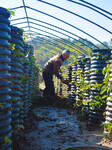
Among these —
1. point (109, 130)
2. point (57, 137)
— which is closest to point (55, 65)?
point (57, 137)

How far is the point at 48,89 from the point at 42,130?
402 centimetres

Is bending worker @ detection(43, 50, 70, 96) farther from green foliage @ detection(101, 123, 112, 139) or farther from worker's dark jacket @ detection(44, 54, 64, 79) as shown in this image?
green foliage @ detection(101, 123, 112, 139)

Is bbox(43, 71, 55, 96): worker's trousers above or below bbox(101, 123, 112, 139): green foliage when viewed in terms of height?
above

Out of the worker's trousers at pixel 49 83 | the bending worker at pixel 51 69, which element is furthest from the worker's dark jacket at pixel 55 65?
the worker's trousers at pixel 49 83

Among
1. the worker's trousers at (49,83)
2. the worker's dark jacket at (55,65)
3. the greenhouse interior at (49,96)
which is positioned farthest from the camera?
the worker's trousers at (49,83)

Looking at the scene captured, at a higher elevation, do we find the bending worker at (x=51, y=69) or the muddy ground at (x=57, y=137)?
the bending worker at (x=51, y=69)

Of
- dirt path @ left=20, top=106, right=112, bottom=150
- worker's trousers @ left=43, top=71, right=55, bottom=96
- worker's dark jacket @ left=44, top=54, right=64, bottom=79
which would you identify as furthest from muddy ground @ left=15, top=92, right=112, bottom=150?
worker's trousers @ left=43, top=71, right=55, bottom=96

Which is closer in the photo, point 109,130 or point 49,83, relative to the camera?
point 109,130

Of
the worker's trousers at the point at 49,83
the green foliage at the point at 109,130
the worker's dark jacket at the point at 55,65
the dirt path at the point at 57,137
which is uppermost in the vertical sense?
the worker's dark jacket at the point at 55,65

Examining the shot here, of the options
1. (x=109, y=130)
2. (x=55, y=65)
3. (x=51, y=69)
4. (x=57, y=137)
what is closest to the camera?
A: (x=109, y=130)

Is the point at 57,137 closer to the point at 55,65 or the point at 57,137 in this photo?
the point at 57,137

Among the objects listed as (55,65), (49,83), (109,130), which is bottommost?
(109,130)

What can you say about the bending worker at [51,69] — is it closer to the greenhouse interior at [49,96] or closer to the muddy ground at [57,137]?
the greenhouse interior at [49,96]

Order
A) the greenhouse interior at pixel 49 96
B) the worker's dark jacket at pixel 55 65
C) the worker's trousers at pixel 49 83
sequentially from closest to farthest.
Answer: the greenhouse interior at pixel 49 96 → the worker's dark jacket at pixel 55 65 → the worker's trousers at pixel 49 83
